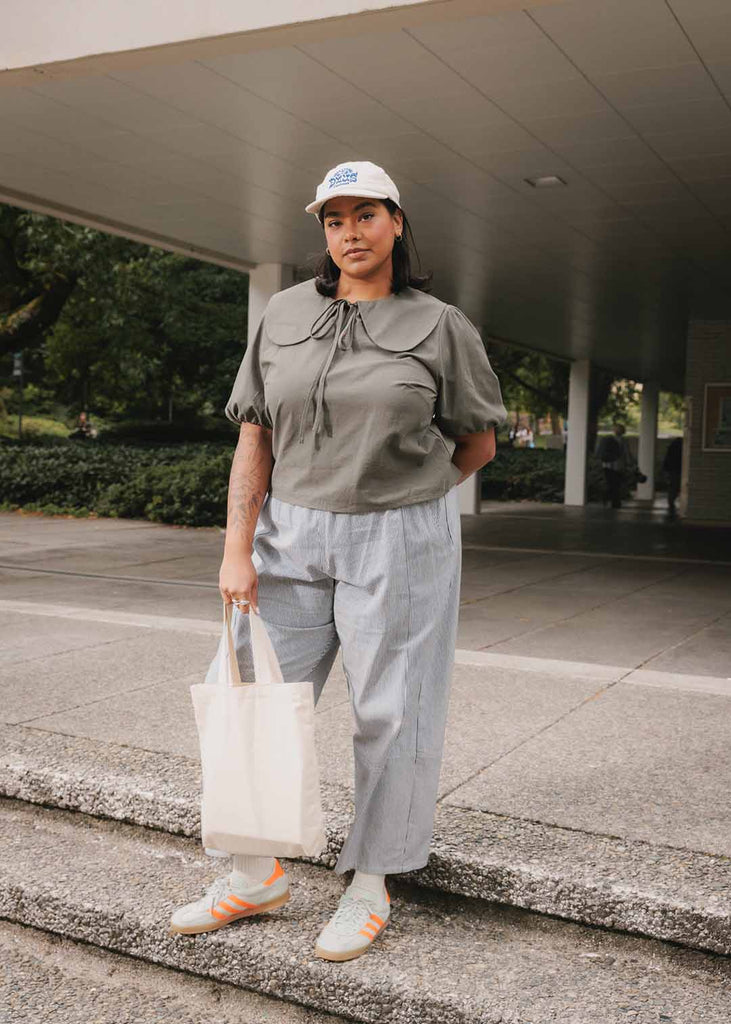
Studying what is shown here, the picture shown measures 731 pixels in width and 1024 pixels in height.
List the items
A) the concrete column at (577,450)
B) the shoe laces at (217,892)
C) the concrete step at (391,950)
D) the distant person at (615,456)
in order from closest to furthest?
the concrete step at (391,950) < the shoe laces at (217,892) < the distant person at (615,456) < the concrete column at (577,450)

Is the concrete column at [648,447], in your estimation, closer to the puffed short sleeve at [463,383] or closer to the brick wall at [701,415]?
the brick wall at [701,415]

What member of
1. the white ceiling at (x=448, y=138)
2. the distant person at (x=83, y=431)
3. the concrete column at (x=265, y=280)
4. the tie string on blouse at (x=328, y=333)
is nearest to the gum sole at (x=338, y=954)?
the tie string on blouse at (x=328, y=333)

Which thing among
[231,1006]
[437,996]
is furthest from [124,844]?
[437,996]

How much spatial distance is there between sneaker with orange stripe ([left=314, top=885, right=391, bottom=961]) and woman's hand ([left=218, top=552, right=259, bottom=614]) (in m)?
0.86

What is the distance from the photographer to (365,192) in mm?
2781

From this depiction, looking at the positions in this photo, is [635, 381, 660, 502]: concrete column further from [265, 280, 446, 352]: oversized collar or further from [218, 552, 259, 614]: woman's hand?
[218, 552, 259, 614]: woman's hand

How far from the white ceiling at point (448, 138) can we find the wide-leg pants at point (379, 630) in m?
4.53

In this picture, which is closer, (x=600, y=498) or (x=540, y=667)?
(x=540, y=667)

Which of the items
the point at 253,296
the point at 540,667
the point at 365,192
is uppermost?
the point at 253,296

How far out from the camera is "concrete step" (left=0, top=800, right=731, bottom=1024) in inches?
108

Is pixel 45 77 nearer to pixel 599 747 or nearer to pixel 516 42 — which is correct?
pixel 516 42

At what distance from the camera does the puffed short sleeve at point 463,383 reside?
2.88 m

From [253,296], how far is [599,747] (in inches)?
440

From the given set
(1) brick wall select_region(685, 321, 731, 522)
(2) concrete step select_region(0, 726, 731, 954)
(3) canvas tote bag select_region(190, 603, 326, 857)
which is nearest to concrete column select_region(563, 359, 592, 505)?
(1) brick wall select_region(685, 321, 731, 522)
